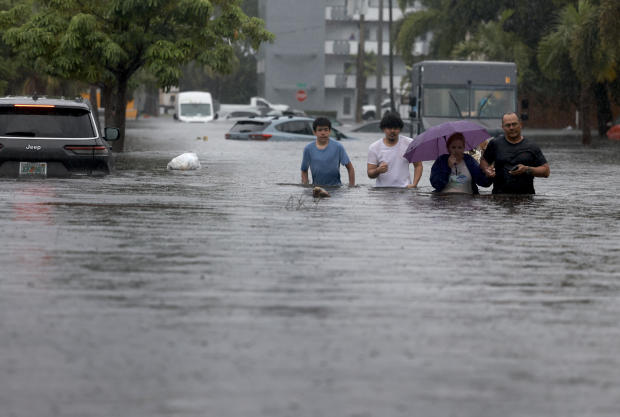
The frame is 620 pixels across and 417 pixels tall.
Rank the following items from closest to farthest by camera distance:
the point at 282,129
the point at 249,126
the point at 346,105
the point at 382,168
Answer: the point at 382,168, the point at 282,129, the point at 249,126, the point at 346,105

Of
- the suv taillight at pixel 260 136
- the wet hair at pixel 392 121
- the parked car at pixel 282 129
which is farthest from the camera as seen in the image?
the suv taillight at pixel 260 136

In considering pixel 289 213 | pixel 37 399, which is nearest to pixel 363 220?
pixel 289 213

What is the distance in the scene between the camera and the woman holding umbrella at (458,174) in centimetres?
1559

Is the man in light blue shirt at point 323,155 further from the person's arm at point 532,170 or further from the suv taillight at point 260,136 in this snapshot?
the suv taillight at point 260,136

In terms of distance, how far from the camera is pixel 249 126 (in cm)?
4778

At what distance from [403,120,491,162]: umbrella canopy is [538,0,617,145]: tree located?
3173 centimetres

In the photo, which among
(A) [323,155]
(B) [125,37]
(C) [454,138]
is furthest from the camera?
(B) [125,37]

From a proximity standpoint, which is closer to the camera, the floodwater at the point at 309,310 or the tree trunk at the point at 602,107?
the floodwater at the point at 309,310

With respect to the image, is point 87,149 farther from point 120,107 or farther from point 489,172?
point 120,107

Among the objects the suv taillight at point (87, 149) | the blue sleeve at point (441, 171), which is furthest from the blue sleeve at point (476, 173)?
the suv taillight at point (87, 149)

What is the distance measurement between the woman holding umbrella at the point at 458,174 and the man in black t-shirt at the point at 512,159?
4.9 inches

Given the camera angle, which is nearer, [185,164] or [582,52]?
[185,164]

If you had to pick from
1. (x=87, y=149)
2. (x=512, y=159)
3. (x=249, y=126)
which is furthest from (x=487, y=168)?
(x=249, y=126)

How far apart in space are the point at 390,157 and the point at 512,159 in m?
1.59
